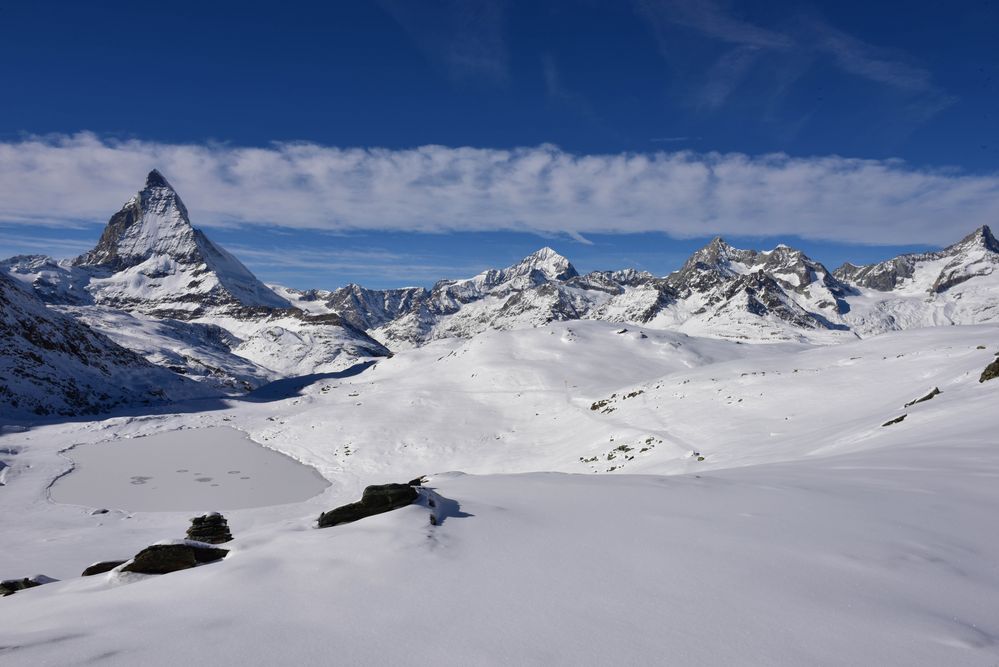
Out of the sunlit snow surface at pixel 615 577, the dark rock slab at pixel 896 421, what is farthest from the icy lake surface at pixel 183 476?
the dark rock slab at pixel 896 421

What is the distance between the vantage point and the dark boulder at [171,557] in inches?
279

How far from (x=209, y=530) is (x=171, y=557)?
424 cm

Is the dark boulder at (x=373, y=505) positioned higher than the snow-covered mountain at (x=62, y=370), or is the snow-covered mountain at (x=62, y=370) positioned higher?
the dark boulder at (x=373, y=505)

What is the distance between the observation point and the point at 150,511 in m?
27.1

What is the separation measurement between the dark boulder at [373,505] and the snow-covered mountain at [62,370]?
8328 cm

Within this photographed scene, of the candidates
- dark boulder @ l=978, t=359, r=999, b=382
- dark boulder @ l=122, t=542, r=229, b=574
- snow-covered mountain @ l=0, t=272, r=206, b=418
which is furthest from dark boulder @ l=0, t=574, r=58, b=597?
snow-covered mountain @ l=0, t=272, r=206, b=418

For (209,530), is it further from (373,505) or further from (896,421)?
(896,421)

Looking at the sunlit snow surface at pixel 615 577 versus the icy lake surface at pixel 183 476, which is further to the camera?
the icy lake surface at pixel 183 476

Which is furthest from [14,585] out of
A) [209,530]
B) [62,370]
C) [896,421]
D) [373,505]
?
[62,370]

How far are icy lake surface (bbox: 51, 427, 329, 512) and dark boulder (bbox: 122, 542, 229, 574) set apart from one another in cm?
2406


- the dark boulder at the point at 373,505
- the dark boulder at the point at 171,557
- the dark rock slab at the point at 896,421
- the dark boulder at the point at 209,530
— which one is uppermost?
the dark rock slab at the point at 896,421

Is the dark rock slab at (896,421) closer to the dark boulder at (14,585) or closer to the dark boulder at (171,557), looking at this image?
the dark boulder at (171,557)

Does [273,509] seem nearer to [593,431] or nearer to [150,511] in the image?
[150,511]

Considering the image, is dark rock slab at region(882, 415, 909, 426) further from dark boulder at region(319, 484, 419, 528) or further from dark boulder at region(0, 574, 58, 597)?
dark boulder at region(0, 574, 58, 597)
